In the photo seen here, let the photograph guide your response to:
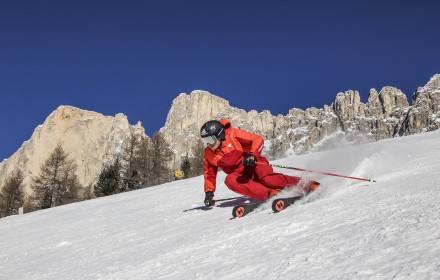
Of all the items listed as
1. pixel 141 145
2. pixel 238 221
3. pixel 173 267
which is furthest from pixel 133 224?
pixel 141 145

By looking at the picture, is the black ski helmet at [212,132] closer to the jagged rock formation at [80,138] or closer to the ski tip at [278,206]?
the ski tip at [278,206]

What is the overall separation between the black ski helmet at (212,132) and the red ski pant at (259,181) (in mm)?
650

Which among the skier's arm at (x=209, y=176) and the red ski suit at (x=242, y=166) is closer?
the red ski suit at (x=242, y=166)

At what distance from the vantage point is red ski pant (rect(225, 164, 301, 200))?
6391mm

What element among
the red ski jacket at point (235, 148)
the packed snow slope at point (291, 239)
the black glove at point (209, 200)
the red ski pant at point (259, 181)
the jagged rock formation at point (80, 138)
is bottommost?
the packed snow slope at point (291, 239)

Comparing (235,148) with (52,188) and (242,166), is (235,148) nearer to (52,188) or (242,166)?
(242,166)

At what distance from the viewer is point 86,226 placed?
872cm

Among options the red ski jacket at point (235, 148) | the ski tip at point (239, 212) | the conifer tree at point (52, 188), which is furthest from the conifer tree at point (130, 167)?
the ski tip at point (239, 212)

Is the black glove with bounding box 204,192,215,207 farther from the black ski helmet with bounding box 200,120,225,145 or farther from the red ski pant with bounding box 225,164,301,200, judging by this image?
the black ski helmet with bounding box 200,120,225,145

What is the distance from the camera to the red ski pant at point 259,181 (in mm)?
6391

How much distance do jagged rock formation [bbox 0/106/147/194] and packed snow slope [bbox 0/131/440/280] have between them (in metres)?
136

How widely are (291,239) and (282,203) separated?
1.94m

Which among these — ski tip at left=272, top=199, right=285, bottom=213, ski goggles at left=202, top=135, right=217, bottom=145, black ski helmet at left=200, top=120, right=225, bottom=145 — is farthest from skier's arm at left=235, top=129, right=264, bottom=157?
ski tip at left=272, top=199, right=285, bottom=213

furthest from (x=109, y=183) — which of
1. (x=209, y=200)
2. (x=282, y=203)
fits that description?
(x=282, y=203)
